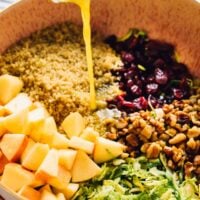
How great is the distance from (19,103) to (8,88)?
0.06 m

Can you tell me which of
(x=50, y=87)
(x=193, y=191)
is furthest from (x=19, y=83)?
(x=193, y=191)

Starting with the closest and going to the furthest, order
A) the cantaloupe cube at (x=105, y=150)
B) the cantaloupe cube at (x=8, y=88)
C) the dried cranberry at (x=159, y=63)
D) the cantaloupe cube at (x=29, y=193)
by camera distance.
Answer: the cantaloupe cube at (x=29, y=193) → the cantaloupe cube at (x=105, y=150) → the cantaloupe cube at (x=8, y=88) → the dried cranberry at (x=159, y=63)

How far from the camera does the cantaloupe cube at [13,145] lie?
1.67 metres

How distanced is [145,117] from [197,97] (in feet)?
0.61

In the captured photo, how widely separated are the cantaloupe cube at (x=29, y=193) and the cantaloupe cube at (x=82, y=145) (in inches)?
5.9

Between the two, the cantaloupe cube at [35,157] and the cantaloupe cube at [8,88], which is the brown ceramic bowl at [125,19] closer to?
the cantaloupe cube at [8,88]

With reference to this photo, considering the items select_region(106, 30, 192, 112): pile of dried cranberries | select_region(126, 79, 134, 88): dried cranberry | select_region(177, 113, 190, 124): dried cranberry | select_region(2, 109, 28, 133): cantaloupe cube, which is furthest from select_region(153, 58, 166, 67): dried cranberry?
select_region(2, 109, 28, 133): cantaloupe cube

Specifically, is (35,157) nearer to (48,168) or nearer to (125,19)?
(48,168)

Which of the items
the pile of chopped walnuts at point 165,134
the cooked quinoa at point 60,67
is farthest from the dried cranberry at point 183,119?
the cooked quinoa at point 60,67

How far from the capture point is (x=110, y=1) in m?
2.03

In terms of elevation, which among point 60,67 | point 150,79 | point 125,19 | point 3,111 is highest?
point 125,19

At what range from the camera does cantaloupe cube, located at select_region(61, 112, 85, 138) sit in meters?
1.75

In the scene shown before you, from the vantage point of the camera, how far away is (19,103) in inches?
70.1

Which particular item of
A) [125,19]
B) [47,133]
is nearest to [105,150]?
[47,133]
